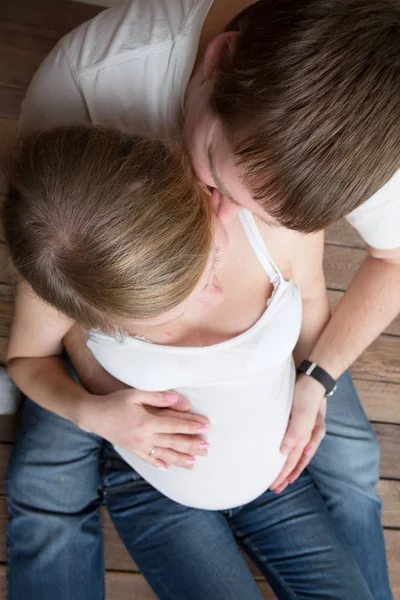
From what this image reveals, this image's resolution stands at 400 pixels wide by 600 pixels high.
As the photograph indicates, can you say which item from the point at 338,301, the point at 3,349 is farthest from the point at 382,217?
the point at 3,349

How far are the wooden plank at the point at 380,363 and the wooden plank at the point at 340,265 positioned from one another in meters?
0.17

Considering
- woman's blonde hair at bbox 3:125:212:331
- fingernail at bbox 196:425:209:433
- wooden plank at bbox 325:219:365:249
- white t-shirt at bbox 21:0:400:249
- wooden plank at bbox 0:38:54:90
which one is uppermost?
white t-shirt at bbox 21:0:400:249

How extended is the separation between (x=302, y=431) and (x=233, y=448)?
144 millimetres

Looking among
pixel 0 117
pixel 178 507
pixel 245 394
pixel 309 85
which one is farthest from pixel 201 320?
pixel 0 117

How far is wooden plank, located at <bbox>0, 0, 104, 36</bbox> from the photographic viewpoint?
1512 mm

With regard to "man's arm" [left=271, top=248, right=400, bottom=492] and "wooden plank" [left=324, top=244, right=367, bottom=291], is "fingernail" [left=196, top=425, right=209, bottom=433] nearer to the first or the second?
"man's arm" [left=271, top=248, right=400, bottom=492]

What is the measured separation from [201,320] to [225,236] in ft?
0.51

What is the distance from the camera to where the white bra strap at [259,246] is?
0.93 meters

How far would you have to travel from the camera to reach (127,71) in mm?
805

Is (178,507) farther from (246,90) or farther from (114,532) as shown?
(246,90)

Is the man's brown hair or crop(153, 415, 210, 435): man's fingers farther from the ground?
the man's brown hair

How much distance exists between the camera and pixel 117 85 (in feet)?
2.66

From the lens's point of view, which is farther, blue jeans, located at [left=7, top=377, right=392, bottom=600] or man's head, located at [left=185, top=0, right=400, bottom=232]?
blue jeans, located at [left=7, top=377, right=392, bottom=600]

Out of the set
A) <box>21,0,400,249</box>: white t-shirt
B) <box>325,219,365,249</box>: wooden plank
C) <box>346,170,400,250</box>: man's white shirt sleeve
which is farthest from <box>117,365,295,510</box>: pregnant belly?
<box>325,219,365,249</box>: wooden plank
